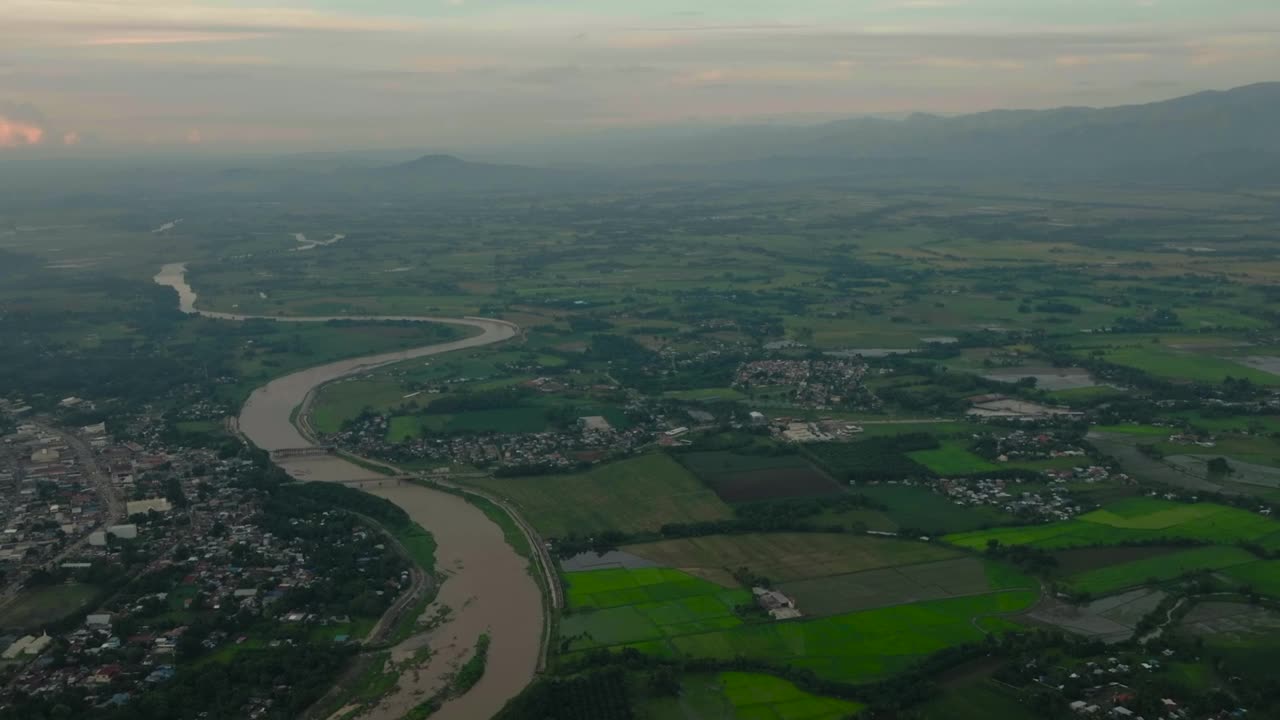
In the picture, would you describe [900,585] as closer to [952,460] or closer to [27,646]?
[952,460]


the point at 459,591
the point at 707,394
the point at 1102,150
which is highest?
the point at 1102,150

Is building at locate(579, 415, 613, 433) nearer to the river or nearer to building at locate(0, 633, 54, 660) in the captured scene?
the river

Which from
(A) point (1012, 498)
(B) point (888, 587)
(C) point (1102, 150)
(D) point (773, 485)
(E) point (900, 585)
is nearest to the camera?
(B) point (888, 587)

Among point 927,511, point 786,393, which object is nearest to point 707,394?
point 786,393

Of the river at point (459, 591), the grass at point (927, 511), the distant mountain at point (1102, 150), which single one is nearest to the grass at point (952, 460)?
the grass at point (927, 511)

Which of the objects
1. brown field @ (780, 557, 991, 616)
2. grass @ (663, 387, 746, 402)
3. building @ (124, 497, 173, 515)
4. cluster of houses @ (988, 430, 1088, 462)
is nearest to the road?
building @ (124, 497, 173, 515)

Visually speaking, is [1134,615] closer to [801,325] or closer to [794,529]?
[794,529]
